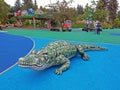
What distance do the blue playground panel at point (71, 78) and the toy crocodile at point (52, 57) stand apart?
0.78ft

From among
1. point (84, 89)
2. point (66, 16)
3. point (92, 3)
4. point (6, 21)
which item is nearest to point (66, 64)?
point (84, 89)

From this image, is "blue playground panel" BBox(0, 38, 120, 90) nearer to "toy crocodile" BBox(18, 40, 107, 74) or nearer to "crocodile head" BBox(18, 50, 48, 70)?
"toy crocodile" BBox(18, 40, 107, 74)

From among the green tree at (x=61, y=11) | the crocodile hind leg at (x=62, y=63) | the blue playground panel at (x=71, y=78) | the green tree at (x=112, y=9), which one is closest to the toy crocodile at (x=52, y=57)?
the crocodile hind leg at (x=62, y=63)

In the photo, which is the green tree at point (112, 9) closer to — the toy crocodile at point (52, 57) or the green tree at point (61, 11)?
the green tree at point (61, 11)

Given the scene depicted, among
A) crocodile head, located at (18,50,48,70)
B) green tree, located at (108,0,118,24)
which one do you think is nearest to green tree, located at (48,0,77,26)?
crocodile head, located at (18,50,48,70)

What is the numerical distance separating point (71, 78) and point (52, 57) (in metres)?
0.76

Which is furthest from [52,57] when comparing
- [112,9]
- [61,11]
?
[112,9]

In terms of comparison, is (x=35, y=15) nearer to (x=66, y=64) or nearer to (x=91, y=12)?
(x=91, y=12)

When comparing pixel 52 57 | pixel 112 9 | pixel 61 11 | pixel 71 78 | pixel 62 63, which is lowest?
pixel 71 78

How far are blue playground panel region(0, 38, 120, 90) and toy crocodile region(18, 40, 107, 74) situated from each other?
24 cm

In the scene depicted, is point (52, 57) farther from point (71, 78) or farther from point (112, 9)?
point (112, 9)

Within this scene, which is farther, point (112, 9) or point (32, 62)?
point (112, 9)

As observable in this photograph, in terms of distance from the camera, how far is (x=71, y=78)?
490 cm

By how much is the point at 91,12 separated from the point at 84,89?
99.1ft
